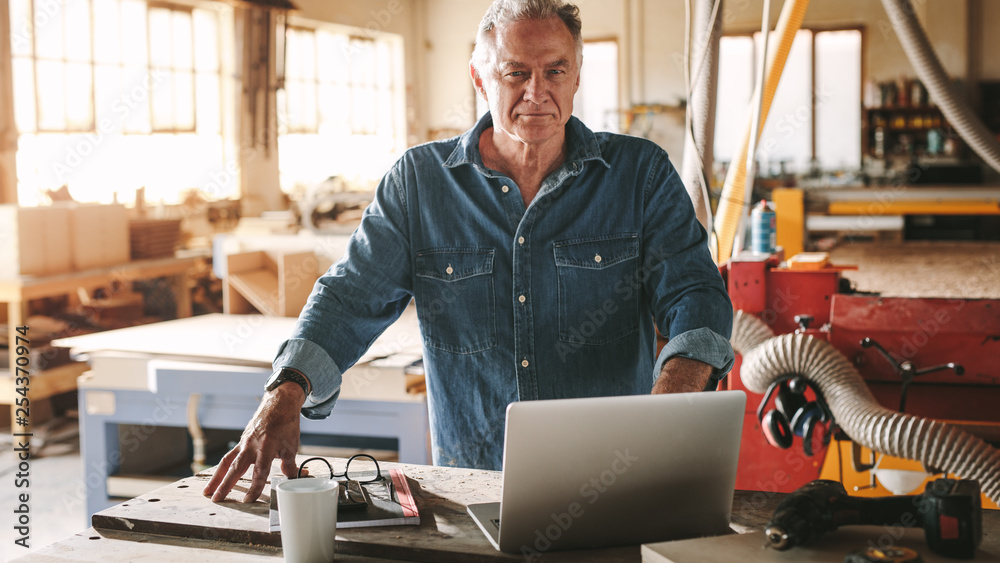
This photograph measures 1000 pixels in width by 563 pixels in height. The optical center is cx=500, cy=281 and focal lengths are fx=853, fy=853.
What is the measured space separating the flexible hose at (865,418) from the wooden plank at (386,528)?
3.36 feet

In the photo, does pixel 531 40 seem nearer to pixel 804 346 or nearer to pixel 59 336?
pixel 804 346

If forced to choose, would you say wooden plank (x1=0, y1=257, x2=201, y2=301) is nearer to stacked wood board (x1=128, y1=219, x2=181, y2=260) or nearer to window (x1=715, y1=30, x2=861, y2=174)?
stacked wood board (x1=128, y1=219, x2=181, y2=260)

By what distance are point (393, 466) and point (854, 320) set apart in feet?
4.64

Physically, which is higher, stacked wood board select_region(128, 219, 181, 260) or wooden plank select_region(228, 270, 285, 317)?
stacked wood board select_region(128, 219, 181, 260)

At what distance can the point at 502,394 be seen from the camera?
162cm

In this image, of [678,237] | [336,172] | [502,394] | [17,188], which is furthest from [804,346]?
[336,172]

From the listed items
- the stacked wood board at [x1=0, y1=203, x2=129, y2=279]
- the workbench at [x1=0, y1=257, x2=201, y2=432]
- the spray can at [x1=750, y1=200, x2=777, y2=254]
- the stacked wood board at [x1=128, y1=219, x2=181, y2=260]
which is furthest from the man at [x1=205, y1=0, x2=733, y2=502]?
the stacked wood board at [x1=128, y1=219, x2=181, y2=260]

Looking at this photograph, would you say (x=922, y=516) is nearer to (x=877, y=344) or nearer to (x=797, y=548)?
(x=797, y=548)

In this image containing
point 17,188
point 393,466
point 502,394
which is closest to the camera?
point 393,466

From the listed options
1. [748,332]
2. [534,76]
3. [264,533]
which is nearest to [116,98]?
[748,332]

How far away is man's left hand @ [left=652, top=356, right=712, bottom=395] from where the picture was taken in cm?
131

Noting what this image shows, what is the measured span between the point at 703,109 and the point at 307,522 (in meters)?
1.67

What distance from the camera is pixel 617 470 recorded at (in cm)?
100

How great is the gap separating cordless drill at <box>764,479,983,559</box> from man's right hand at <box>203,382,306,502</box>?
0.69m
